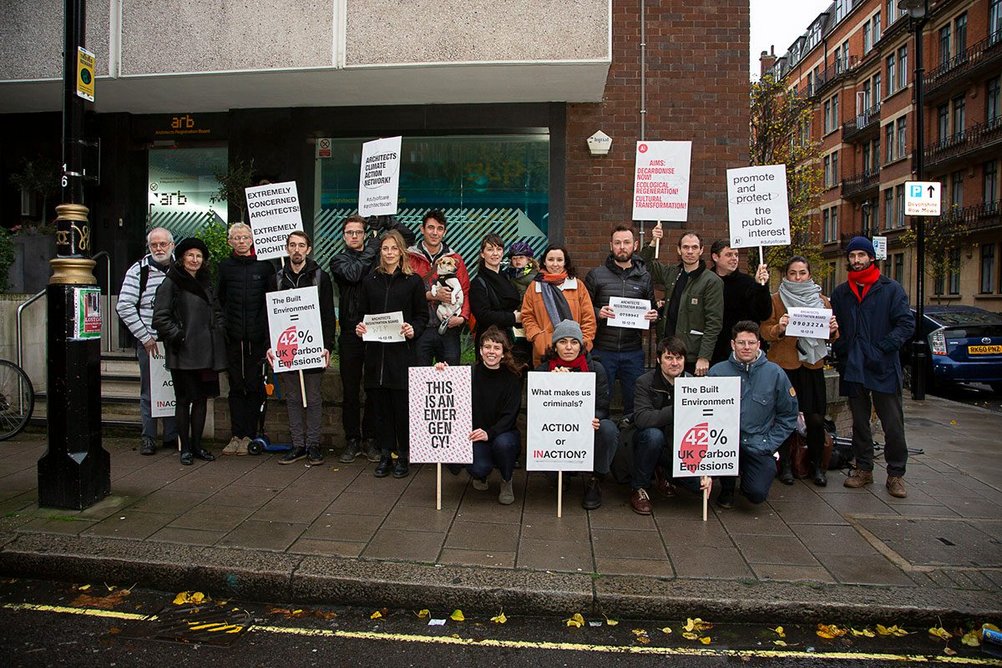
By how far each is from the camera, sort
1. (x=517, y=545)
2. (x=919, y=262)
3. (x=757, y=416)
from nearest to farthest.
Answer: (x=517, y=545) < (x=757, y=416) < (x=919, y=262)

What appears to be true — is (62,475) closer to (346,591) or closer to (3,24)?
(346,591)

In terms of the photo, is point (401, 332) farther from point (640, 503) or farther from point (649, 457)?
point (640, 503)

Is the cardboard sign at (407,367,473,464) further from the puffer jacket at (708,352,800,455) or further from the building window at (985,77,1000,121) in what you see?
the building window at (985,77,1000,121)

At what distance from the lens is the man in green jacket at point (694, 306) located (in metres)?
6.07

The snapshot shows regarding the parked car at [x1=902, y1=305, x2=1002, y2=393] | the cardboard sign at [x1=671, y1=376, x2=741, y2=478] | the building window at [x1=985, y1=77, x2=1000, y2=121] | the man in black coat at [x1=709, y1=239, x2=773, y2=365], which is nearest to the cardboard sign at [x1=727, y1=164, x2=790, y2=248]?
the man in black coat at [x1=709, y1=239, x2=773, y2=365]

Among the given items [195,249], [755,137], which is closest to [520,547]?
[195,249]

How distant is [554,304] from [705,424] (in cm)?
166

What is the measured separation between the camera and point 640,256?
21.6 ft

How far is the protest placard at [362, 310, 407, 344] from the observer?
6059mm

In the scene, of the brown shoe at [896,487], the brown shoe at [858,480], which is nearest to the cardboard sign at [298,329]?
the brown shoe at [858,480]

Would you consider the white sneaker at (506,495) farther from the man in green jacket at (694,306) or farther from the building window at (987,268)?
the building window at (987,268)

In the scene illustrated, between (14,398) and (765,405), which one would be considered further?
(14,398)

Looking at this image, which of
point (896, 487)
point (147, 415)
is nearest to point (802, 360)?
point (896, 487)

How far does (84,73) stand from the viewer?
5.24 meters
